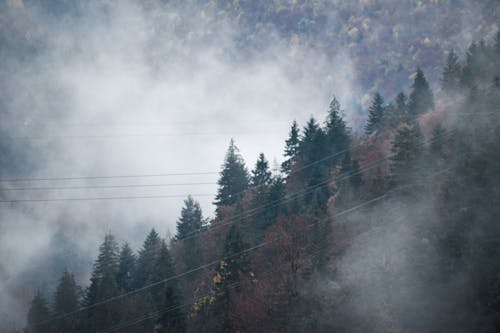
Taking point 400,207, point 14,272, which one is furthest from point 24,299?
point 400,207

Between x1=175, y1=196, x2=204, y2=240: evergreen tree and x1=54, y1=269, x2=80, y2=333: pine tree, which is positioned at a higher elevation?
x1=175, y1=196, x2=204, y2=240: evergreen tree

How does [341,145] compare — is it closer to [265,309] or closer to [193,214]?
[193,214]

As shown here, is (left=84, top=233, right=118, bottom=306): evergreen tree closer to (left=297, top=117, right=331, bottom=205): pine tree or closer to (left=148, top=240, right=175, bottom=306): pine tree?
(left=148, top=240, right=175, bottom=306): pine tree

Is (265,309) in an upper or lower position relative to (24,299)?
lower

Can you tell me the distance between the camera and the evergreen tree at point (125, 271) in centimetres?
5448

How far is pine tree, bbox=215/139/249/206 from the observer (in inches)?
2318

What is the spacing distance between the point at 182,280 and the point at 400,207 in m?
29.1

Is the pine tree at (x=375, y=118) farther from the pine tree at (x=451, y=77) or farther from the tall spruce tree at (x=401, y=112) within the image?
the pine tree at (x=451, y=77)

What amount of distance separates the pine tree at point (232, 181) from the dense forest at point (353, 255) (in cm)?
367

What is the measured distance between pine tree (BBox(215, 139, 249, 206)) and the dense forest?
3674 millimetres

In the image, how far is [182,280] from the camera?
51.9 metres

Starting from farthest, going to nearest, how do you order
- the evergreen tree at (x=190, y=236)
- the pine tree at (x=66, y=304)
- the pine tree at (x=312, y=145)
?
the pine tree at (x=312, y=145)
the evergreen tree at (x=190, y=236)
the pine tree at (x=66, y=304)

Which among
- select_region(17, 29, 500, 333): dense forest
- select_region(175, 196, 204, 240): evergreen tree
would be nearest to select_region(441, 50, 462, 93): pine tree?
select_region(17, 29, 500, 333): dense forest

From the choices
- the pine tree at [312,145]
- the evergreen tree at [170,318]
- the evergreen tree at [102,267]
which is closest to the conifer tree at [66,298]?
the evergreen tree at [102,267]
